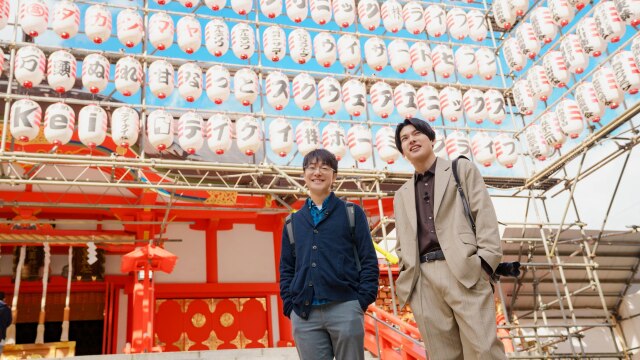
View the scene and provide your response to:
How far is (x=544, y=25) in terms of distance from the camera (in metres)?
11.5

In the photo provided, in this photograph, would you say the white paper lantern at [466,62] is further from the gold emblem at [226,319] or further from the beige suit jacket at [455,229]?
the beige suit jacket at [455,229]

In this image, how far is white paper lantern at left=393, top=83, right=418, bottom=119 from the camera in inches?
460

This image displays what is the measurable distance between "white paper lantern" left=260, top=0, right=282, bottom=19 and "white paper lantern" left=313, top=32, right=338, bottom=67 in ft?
3.40

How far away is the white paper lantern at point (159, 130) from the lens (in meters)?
9.61

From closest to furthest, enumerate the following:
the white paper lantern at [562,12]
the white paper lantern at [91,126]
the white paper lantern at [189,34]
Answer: the white paper lantern at [91,126] → the white paper lantern at [189,34] → the white paper lantern at [562,12]

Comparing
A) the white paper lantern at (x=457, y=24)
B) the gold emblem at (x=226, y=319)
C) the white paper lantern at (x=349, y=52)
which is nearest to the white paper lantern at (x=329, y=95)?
the white paper lantern at (x=349, y=52)

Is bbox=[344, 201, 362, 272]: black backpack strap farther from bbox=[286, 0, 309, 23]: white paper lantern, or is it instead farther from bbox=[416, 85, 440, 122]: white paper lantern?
bbox=[286, 0, 309, 23]: white paper lantern

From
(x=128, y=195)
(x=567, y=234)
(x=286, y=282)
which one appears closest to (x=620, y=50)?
(x=567, y=234)

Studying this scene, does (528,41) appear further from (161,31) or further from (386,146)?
(161,31)

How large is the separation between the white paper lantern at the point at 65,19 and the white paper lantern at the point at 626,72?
993 centimetres

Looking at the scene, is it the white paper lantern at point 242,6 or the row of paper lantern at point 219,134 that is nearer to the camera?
the row of paper lantern at point 219,134

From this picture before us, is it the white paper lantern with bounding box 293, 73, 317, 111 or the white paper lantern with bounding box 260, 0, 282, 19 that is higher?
the white paper lantern with bounding box 260, 0, 282, 19

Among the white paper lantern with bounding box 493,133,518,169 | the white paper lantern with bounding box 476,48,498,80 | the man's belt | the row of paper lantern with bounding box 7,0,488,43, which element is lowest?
the man's belt

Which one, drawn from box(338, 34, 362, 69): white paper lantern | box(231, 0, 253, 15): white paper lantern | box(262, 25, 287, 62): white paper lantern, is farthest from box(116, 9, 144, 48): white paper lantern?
box(338, 34, 362, 69): white paper lantern
